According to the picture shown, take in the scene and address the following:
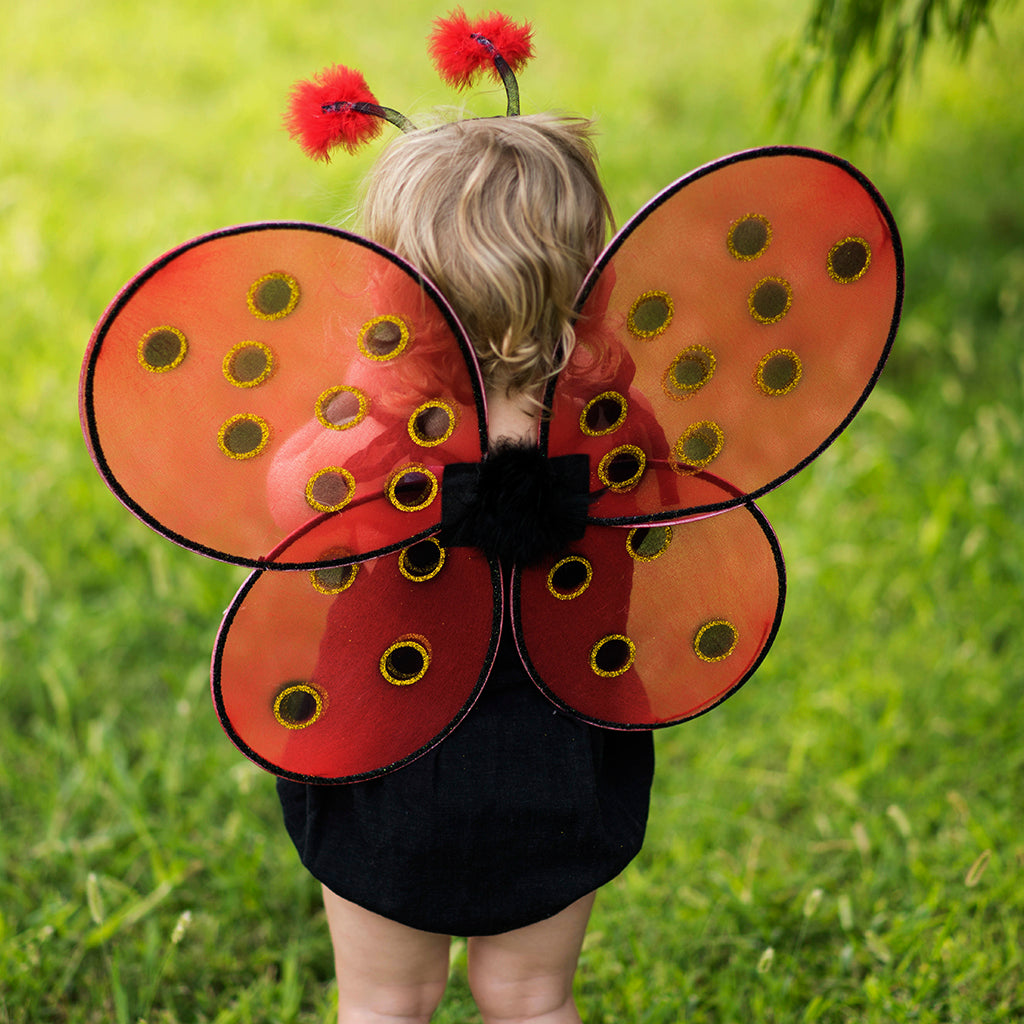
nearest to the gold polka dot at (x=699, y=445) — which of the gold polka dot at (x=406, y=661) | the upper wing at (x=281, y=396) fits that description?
the upper wing at (x=281, y=396)

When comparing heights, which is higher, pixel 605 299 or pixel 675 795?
pixel 605 299

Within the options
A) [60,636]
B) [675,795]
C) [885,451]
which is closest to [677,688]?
[675,795]

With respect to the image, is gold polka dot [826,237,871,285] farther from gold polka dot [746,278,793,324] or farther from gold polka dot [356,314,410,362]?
gold polka dot [356,314,410,362]

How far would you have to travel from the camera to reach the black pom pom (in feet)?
3.51

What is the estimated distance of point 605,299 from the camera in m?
1.05

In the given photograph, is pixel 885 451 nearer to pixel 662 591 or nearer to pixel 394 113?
pixel 662 591

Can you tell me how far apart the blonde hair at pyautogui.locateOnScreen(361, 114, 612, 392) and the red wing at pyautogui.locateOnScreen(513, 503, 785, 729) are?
226mm

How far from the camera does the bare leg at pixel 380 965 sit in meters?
1.27

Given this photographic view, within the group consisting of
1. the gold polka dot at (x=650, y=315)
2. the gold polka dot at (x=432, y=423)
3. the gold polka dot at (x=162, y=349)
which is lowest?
the gold polka dot at (x=432, y=423)

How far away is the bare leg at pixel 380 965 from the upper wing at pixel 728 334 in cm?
55

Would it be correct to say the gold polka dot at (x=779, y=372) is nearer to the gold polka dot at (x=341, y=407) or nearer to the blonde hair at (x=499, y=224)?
the blonde hair at (x=499, y=224)

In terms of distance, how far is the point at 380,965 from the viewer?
1285 mm

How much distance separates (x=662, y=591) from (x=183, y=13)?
4787 millimetres

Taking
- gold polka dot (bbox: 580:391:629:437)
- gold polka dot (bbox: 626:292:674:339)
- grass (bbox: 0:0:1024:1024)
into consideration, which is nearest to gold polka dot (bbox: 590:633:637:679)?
gold polka dot (bbox: 580:391:629:437)
